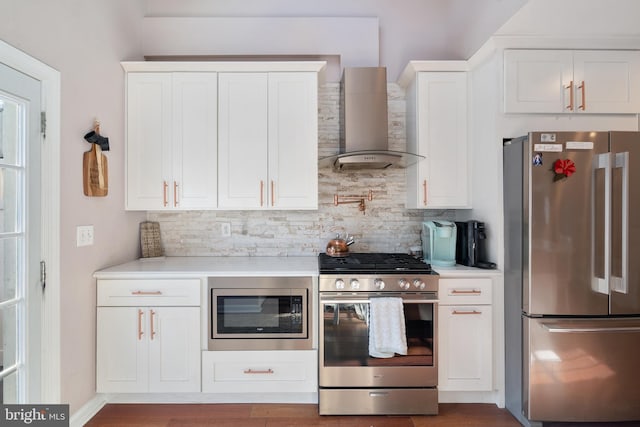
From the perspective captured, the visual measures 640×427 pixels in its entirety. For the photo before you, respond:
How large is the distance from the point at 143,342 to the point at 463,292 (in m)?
2.23

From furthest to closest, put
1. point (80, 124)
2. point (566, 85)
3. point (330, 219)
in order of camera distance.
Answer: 1. point (330, 219)
2. point (566, 85)
3. point (80, 124)

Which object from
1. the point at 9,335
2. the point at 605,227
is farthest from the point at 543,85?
the point at 9,335

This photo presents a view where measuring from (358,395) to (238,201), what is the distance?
1.66m

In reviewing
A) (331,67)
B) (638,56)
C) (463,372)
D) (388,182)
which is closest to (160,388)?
(463,372)

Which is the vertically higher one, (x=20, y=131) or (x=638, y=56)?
(x=638, y=56)

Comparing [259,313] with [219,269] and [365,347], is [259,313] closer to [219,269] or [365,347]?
[219,269]

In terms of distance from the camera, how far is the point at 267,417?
225 cm

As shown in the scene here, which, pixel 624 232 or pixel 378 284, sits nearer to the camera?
pixel 624 232

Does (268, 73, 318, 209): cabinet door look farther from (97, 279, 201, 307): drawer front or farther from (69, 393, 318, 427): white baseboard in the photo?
(69, 393, 318, 427): white baseboard

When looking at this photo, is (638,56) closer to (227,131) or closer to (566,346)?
(566,346)

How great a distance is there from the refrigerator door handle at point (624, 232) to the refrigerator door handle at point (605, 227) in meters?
0.04

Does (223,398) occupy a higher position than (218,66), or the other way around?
(218,66)

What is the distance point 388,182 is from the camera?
305 cm

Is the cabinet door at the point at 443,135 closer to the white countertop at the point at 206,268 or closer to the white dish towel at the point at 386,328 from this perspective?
the white dish towel at the point at 386,328
